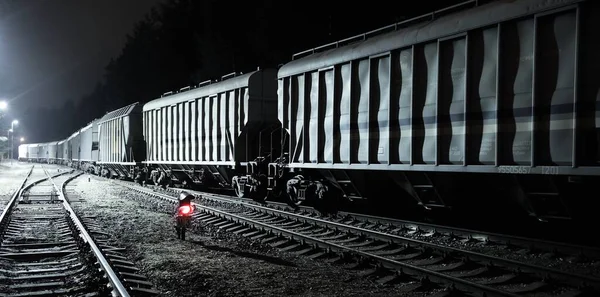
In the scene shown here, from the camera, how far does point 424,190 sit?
9.67m

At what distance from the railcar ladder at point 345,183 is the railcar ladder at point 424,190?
5.79ft

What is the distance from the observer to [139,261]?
8.15 metres

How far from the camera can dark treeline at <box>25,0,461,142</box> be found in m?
33.4

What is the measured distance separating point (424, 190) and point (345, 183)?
2215 millimetres

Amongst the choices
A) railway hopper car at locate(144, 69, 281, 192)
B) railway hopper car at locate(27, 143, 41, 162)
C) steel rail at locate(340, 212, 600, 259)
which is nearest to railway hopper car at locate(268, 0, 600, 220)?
steel rail at locate(340, 212, 600, 259)

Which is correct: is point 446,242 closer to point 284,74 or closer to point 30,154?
point 284,74

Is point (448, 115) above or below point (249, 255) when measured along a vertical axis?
above

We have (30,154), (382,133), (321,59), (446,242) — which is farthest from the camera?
(30,154)

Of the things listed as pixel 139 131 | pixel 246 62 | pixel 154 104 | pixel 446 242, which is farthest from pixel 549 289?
pixel 246 62

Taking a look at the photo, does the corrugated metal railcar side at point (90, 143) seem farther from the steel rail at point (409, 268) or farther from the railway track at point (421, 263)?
the steel rail at point (409, 268)

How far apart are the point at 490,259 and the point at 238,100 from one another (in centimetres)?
1016

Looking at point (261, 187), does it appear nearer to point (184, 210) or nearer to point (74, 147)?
point (184, 210)

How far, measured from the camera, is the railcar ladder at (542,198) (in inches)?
293

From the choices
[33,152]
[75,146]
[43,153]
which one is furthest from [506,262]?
[33,152]
